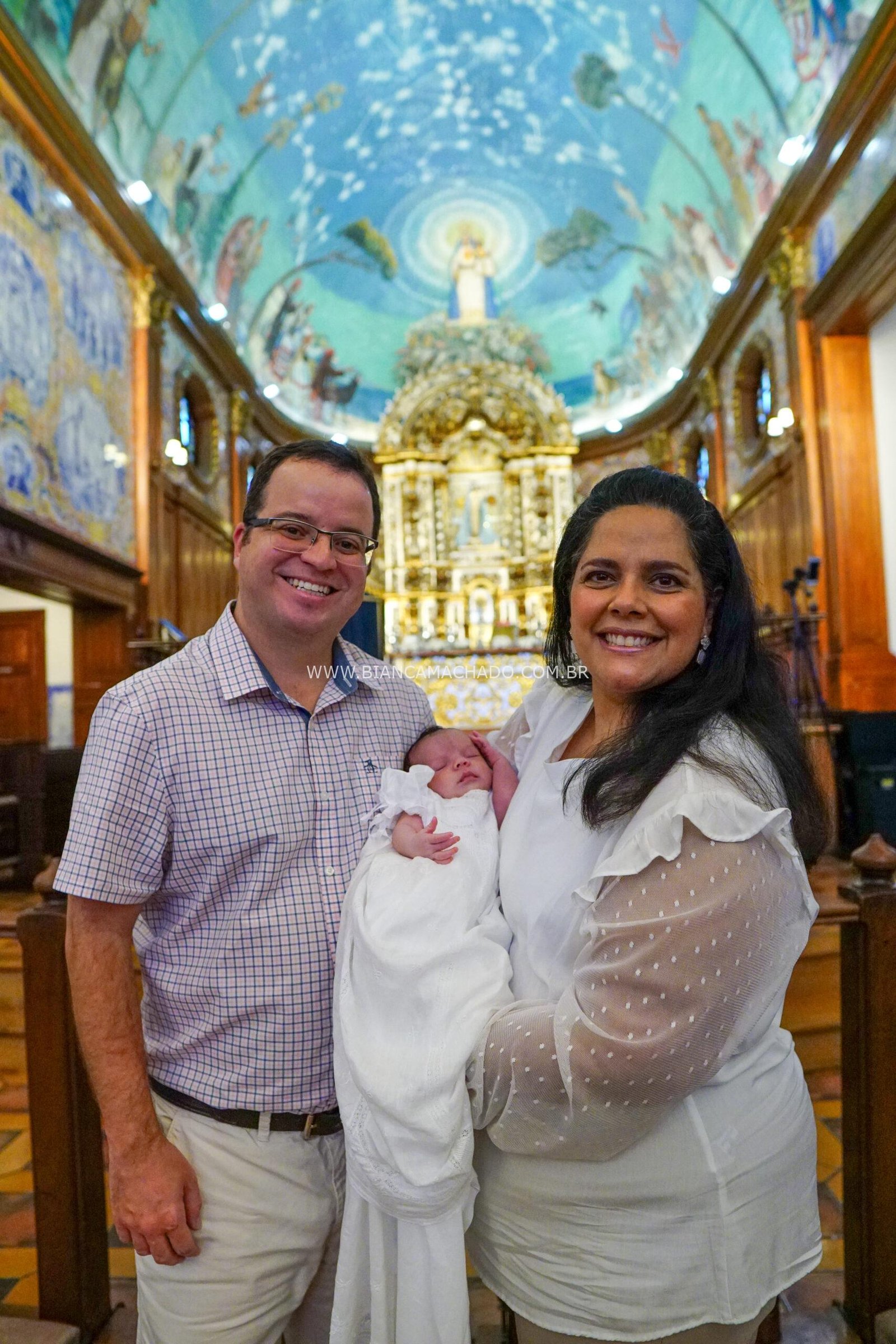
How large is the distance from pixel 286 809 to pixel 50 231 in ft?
24.8

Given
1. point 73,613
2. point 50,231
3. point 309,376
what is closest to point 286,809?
point 50,231

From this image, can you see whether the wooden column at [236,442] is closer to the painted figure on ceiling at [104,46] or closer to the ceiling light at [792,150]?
A: the painted figure on ceiling at [104,46]

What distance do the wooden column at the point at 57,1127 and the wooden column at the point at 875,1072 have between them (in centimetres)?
177

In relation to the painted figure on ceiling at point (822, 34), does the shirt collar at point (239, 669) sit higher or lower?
lower

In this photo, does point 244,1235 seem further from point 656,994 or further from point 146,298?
point 146,298

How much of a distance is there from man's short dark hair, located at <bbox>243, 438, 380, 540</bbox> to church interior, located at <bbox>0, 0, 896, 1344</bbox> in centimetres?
78

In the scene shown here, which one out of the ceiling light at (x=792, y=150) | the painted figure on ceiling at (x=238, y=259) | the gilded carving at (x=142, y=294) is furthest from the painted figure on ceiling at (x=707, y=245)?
the gilded carving at (x=142, y=294)

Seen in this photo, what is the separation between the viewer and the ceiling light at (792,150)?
845cm

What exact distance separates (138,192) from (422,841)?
9.41m

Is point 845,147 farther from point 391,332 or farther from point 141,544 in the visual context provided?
point 391,332

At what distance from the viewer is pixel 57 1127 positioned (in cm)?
202

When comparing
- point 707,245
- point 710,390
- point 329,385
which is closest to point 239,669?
point 710,390

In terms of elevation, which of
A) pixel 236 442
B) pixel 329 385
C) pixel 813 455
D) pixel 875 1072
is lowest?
pixel 875 1072

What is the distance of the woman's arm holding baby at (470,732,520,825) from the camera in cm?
169
